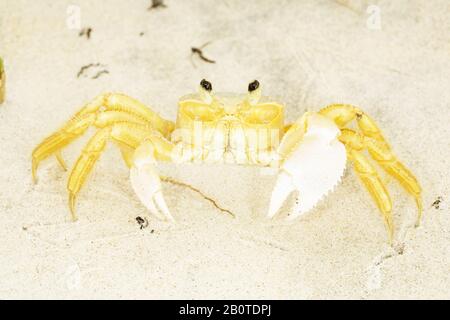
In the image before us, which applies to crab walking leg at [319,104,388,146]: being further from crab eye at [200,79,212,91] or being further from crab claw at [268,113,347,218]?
crab eye at [200,79,212,91]

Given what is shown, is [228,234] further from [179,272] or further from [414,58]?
[414,58]

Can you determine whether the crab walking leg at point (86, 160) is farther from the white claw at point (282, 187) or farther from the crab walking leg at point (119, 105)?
the white claw at point (282, 187)

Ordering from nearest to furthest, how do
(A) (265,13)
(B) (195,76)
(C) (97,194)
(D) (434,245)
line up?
(D) (434,245) < (C) (97,194) < (B) (195,76) < (A) (265,13)

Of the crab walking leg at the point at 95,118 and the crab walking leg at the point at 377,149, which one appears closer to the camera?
the crab walking leg at the point at 377,149

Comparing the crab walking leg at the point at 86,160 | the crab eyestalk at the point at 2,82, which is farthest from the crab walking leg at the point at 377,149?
the crab eyestalk at the point at 2,82

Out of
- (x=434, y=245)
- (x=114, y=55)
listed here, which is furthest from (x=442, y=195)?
(x=114, y=55)

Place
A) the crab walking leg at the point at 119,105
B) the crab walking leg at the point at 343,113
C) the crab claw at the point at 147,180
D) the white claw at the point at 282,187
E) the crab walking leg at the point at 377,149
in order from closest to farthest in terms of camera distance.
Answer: the white claw at the point at 282,187 < the crab claw at the point at 147,180 < the crab walking leg at the point at 377,149 < the crab walking leg at the point at 343,113 < the crab walking leg at the point at 119,105

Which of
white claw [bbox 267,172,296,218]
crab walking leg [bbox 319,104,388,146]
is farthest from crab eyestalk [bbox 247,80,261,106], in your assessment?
white claw [bbox 267,172,296,218]

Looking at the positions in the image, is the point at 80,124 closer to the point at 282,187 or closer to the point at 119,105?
the point at 119,105
